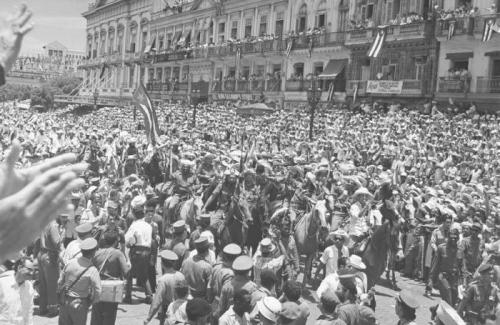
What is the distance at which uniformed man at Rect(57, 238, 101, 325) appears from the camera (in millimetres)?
6602

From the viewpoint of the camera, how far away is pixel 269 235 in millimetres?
10008

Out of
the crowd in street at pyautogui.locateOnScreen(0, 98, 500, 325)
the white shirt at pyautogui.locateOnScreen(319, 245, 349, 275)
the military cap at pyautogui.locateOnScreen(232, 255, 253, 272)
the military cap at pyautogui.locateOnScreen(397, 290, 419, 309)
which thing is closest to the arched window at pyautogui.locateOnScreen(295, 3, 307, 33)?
the crowd in street at pyautogui.locateOnScreen(0, 98, 500, 325)

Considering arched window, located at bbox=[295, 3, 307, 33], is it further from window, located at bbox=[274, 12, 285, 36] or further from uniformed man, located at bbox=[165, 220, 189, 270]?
uniformed man, located at bbox=[165, 220, 189, 270]

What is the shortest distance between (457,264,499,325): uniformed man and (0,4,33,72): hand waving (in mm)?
7297

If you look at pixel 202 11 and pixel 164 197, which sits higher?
pixel 202 11

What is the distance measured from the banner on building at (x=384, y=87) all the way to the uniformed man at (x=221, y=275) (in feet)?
84.0

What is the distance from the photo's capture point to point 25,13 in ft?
7.85

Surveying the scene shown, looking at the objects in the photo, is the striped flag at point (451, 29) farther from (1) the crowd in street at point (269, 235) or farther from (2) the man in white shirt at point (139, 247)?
(2) the man in white shirt at point (139, 247)

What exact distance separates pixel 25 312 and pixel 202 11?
48.1m

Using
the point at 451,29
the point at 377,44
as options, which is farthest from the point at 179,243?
the point at 377,44

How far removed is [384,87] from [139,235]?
2439 centimetres

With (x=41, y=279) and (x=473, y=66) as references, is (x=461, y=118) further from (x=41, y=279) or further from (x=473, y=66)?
(x=41, y=279)

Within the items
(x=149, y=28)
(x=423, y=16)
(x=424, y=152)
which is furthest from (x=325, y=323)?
(x=149, y=28)

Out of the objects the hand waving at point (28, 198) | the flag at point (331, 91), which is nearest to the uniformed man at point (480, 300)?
the hand waving at point (28, 198)
